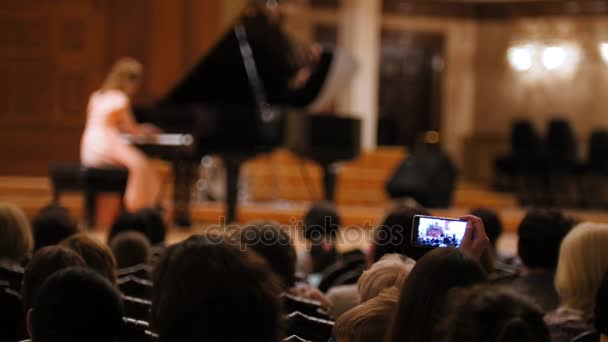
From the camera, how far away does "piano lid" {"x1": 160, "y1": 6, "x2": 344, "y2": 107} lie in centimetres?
734

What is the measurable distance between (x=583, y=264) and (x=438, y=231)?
2.08 ft

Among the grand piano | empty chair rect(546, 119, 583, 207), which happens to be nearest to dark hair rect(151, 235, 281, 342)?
the grand piano

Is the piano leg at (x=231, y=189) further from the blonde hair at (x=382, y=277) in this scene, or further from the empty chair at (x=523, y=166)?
the blonde hair at (x=382, y=277)

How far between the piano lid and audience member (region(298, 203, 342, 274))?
315 cm

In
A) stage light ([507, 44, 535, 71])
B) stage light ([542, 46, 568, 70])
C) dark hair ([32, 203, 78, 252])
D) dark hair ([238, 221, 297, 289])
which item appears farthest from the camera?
stage light ([507, 44, 535, 71])

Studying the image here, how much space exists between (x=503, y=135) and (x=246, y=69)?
21.2ft

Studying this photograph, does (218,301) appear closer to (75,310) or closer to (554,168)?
(75,310)

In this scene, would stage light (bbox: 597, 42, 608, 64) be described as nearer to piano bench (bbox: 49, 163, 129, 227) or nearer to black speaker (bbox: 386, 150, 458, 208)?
black speaker (bbox: 386, 150, 458, 208)

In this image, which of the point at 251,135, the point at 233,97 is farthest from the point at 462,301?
the point at 233,97

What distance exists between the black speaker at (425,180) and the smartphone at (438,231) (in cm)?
601

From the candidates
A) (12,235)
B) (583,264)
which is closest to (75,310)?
(12,235)

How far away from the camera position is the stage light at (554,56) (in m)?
12.4

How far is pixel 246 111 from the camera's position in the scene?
723cm

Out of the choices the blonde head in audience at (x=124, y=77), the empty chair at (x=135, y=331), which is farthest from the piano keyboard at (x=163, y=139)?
the empty chair at (x=135, y=331)
